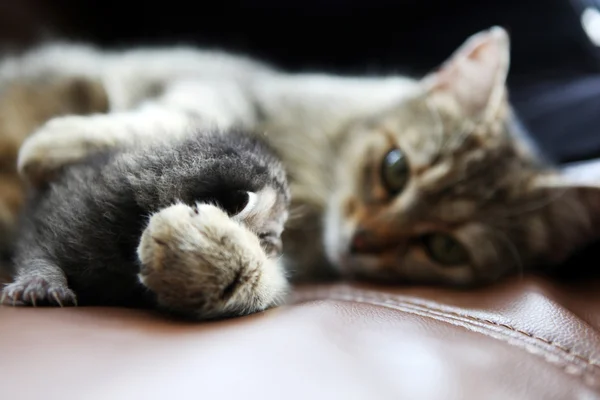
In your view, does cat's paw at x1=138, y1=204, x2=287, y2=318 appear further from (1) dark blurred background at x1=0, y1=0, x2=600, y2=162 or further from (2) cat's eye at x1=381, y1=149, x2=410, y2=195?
(1) dark blurred background at x1=0, y1=0, x2=600, y2=162

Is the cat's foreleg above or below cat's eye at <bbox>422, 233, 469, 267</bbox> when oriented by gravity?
above

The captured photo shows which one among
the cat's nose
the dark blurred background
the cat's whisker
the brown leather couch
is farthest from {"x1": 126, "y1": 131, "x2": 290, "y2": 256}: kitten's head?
the dark blurred background

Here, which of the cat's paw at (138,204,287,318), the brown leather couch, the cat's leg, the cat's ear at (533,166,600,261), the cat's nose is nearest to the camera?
the brown leather couch

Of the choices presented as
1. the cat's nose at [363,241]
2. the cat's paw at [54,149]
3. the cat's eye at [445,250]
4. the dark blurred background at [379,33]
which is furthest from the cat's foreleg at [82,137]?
the dark blurred background at [379,33]

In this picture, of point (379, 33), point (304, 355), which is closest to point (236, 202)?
point (304, 355)

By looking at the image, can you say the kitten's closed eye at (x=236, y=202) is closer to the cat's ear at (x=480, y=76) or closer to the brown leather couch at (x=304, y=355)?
the brown leather couch at (x=304, y=355)

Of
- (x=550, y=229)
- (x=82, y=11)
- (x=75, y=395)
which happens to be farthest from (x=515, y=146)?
(x=82, y=11)

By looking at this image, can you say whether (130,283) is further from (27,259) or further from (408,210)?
(408,210)
